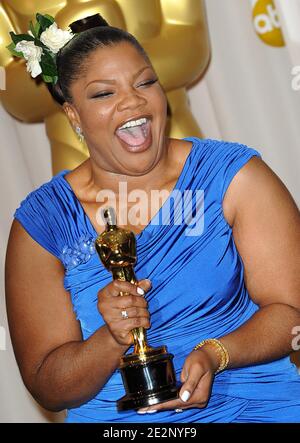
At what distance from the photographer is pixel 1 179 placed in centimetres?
279

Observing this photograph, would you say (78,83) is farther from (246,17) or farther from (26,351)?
(246,17)

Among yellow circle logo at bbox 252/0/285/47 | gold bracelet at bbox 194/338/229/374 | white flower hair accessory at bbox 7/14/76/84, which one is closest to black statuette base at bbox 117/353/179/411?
gold bracelet at bbox 194/338/229/374

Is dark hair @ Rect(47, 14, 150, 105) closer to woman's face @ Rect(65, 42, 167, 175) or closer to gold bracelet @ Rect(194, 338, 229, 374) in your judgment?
woman's face @ Rect(65, 42, 167, 175)

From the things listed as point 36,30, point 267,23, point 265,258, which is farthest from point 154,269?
point 267,23

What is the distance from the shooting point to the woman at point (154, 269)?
1778mm

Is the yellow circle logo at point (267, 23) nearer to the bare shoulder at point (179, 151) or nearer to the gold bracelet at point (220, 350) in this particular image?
the bare shoulder at point (179, 151)

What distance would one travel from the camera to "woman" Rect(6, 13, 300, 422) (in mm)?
1778

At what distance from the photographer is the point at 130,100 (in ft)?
5.90

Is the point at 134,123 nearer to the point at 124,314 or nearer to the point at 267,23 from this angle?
the point at 124,314

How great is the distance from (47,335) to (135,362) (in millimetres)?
331

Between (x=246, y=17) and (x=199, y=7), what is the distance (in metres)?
0.43

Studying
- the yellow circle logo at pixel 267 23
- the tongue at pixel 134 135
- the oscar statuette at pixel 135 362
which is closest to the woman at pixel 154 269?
the tongue at pixel 134 135

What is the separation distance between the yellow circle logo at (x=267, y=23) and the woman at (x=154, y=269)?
879 millimetres

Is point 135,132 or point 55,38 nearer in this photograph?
point 135,132
